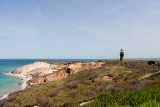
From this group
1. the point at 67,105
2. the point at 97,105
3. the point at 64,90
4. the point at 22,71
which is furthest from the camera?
the point at 22,71

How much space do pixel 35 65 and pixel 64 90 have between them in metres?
65.1

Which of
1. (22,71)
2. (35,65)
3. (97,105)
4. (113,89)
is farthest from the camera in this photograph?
(35,65)

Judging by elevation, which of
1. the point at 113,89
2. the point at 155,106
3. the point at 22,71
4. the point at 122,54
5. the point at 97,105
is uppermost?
the point at 122,54

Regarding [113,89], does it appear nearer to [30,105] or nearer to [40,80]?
[30,105]

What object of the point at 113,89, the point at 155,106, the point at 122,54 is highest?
the point at 122,54

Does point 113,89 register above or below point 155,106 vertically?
below

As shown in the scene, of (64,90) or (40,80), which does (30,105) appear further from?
(40,80)

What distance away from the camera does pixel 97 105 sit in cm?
538

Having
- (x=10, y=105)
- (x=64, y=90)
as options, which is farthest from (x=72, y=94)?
(x=10, y=105)

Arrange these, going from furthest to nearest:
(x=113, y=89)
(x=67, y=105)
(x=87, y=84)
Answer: (x=87, y=84) < (x=113, y=89) < (x=67, y=105)

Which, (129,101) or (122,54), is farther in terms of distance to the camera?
(122,54)

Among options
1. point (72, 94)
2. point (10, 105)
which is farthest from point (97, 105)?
point (10, 105)

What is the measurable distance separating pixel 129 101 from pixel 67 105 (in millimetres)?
7694

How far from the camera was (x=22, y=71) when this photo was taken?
225ft
